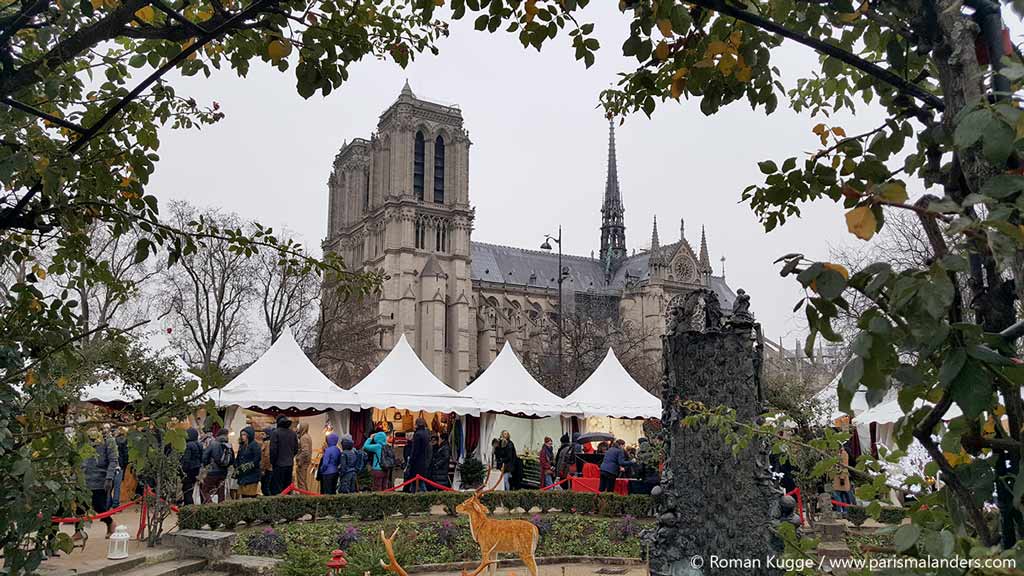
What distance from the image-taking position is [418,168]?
6838 cm

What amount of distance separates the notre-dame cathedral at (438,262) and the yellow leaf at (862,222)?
56198 millimetres

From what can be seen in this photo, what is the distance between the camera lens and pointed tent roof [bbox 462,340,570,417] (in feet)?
70.4

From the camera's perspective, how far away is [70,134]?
3.94m

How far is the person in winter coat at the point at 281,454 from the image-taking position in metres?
14.9

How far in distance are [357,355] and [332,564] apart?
41.1 meters

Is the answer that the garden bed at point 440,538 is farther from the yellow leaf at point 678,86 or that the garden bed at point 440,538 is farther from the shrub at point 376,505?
the yellow leaf at point 678,86

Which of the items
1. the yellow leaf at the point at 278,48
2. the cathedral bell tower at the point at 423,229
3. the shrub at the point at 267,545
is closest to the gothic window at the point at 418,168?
the cathedral bell tower at the point at 423,229

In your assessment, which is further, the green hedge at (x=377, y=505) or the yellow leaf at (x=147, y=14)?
the green hedge at (x=377, y=505)

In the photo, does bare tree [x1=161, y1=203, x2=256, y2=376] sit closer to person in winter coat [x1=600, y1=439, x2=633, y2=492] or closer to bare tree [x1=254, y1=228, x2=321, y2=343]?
bare tree [x1=254, y1=228, x2=321, y2=343]

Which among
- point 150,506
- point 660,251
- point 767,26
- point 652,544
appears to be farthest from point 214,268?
point 660,251

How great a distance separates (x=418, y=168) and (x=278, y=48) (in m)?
66.6

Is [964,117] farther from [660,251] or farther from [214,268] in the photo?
[660,251]

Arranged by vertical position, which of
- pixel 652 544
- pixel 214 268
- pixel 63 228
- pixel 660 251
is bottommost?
pixel 652 544

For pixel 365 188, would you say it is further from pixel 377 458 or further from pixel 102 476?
pixel 102 476
